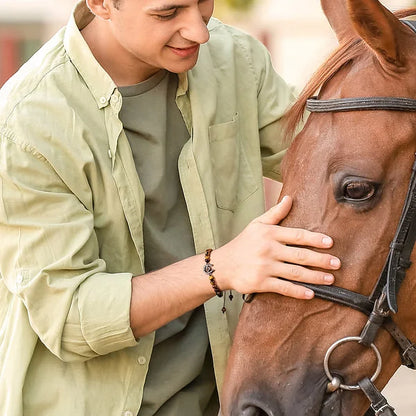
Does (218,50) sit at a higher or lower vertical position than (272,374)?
higher

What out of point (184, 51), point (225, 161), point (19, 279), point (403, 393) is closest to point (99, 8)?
point (184, 51)

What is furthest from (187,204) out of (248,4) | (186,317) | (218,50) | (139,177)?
(248,4)

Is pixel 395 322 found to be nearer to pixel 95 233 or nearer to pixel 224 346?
pixel 224 346

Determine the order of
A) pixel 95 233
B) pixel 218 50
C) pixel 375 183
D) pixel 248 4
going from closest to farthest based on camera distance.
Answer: pixel 375 183
pixel 95 233
pixel 218 50
pixel 248 4

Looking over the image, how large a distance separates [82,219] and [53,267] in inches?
6.4

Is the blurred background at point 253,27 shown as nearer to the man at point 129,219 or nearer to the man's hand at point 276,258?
the man at point 129,219

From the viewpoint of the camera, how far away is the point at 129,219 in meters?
2.93

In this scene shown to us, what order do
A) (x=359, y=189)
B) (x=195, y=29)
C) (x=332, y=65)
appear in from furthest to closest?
1. (x=195, y=29)
2. (x=332, y=65)
3. (x=359, y=189)

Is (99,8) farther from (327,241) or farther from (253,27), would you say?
(253,27)

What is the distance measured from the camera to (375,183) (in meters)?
2.48

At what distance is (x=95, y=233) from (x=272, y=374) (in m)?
0.74

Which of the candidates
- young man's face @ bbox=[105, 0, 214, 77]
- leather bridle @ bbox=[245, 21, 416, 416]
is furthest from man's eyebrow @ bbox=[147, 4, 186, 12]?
leather bridle @ bbox=[245, 21, 416, 416]

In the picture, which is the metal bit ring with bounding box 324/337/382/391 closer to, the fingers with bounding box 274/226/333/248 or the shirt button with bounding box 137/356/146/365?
the fingers with bounding box 274/226/333/248

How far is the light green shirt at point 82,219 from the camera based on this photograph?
2816mm
